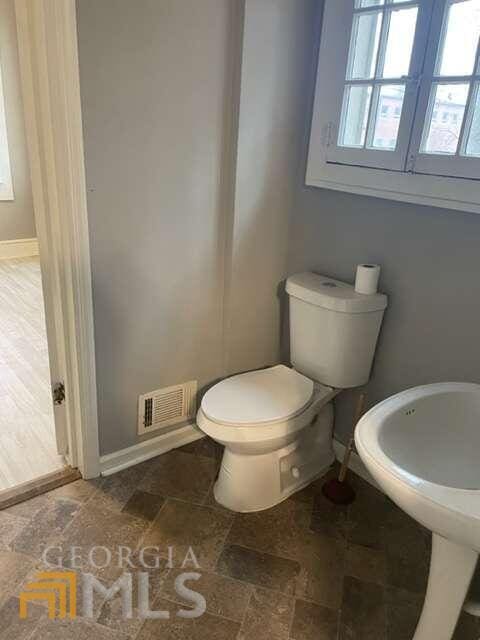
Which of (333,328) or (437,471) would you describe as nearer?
(437,471)

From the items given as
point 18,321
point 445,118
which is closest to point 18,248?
point 18,321

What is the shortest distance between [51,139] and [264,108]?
2.59 feet

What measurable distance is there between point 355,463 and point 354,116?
1.36 metres

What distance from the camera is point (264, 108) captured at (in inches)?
70.0

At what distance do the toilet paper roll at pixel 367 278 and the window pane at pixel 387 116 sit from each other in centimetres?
40

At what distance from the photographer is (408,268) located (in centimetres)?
165

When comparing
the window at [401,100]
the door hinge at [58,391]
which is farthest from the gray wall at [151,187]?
the window at [401,100]

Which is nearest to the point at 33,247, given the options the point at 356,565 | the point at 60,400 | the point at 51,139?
the point at 60,400

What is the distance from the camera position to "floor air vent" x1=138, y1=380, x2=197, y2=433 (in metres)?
1.93

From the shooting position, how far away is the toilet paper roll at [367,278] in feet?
5.52

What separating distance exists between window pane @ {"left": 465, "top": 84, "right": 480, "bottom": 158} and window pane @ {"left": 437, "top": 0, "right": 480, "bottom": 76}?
0.26 feet

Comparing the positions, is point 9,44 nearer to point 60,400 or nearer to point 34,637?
point 60,400

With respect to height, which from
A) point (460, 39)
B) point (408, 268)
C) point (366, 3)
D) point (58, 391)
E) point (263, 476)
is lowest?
point (263, 476)

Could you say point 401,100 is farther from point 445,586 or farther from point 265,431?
point 445,586
